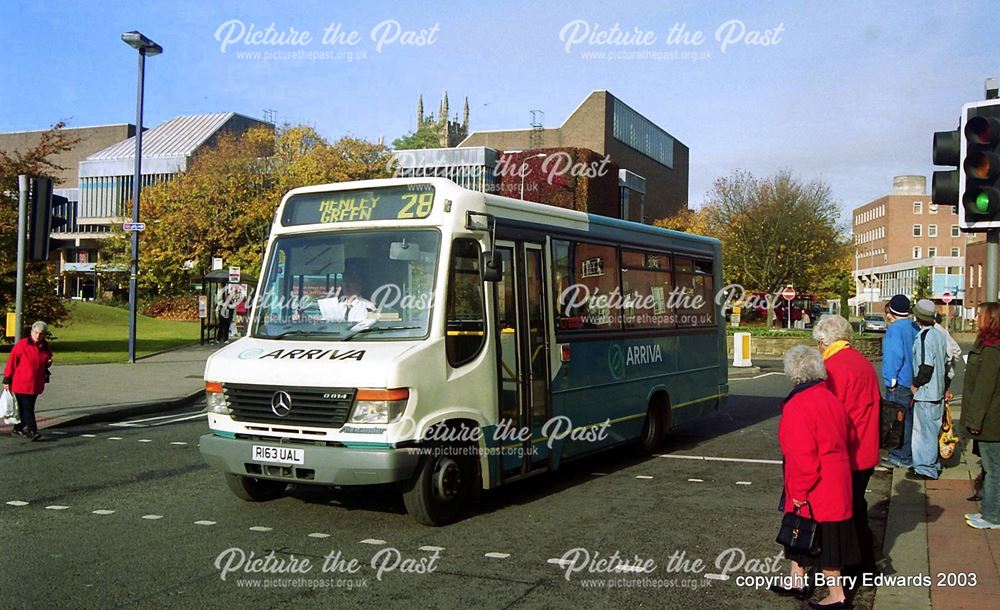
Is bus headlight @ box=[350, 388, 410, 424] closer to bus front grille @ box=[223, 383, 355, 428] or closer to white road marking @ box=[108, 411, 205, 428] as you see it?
bus front grille @ box=[223, 383, 355, 428]

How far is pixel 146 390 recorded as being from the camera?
1886cm

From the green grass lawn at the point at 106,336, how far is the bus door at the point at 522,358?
14.2m

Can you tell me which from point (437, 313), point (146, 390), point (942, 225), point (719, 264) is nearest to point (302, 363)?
point (437, 313)

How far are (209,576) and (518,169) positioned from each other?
254 ft

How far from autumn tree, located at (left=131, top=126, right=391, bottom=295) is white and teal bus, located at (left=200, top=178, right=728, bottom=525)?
42.4 meters

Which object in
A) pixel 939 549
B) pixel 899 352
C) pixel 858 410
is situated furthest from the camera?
pixel 899 352

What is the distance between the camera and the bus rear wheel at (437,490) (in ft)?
24.8

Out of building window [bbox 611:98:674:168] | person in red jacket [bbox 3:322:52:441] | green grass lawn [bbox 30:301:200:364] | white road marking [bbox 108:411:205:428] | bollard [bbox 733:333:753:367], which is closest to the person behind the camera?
person in red jacket [bbox 3:322:52:441]

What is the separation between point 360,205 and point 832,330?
440 centimetres

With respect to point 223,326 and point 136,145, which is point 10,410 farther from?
point 223,326

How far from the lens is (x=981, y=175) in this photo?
8.29 meters

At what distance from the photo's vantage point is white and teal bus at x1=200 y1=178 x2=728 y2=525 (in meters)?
7.37

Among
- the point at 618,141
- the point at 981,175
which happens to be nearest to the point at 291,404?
the point at 981,175

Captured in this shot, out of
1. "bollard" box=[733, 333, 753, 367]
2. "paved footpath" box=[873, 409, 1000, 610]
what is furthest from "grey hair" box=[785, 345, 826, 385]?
"bollard" box=[733, 333, 753, 367]
